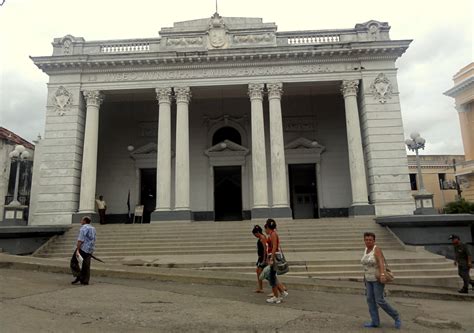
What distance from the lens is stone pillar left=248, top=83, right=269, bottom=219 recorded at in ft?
59.4

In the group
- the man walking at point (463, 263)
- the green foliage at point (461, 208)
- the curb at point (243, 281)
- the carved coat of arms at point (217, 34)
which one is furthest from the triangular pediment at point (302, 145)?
the curb at point (243, 281)

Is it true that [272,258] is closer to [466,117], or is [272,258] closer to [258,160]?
[258,160]

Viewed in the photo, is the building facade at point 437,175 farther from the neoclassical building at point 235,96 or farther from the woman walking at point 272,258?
the woman walking at point 272,258

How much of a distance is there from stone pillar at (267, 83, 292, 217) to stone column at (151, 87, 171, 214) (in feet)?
18.8

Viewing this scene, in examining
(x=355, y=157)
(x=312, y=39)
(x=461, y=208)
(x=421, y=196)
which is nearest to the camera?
(x=421, y=196)

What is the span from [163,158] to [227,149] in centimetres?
527

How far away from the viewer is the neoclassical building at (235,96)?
18391 millimetres

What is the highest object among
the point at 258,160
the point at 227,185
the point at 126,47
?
the point at 126,47

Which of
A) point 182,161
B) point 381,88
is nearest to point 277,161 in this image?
point 182,161

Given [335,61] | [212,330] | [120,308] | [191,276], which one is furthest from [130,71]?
[212,330]

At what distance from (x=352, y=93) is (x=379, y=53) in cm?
263

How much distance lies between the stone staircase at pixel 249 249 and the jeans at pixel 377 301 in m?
4.77

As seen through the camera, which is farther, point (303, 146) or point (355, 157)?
point (303, 146)

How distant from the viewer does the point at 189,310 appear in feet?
19.4
